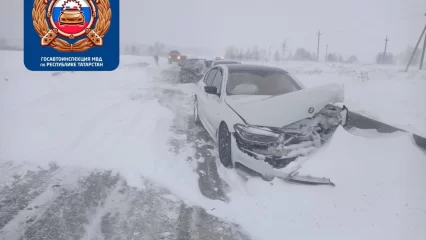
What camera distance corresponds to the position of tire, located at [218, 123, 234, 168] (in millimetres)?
4367

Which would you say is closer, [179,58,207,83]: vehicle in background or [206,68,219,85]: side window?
[206,68,219,85]: side window

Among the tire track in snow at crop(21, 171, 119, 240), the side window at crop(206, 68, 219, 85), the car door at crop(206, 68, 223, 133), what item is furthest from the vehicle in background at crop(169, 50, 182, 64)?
the tire track in snow at crop(21, 171, 119, 240)

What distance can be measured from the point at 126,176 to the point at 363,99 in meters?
8.52

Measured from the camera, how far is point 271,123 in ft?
12.7

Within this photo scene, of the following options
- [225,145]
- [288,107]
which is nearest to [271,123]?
[288,107]

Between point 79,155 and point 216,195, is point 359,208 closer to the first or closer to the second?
point 216,195

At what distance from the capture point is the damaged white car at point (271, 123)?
369 cm

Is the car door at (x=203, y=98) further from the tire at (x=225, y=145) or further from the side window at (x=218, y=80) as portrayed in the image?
the tire at (x=225, y=145)

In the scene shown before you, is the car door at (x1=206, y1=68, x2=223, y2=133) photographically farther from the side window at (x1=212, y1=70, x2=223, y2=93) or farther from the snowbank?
the snowbank

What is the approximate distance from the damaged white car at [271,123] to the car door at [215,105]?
0.02 meters

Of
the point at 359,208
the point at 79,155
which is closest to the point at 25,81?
the point at 79,155

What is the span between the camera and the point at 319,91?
4258 millimetres

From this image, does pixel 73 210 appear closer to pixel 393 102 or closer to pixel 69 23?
pixel 69 23

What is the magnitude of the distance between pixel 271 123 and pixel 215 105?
1548mm
